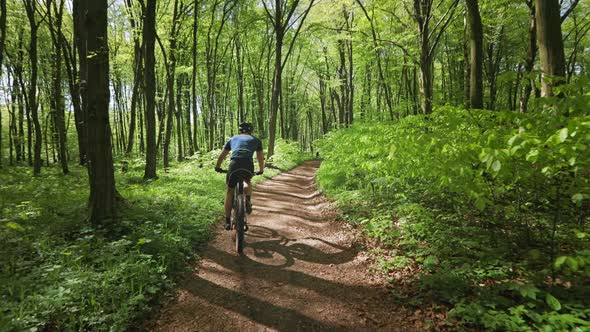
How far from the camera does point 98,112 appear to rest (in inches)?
223

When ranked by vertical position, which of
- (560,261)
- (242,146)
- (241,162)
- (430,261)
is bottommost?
(430,261)

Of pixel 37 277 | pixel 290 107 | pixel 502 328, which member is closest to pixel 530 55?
pixel 502 328

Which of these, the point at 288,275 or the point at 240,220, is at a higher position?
the point at 240,220

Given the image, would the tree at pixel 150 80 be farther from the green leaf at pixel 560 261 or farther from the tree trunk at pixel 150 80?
the green leaf at pixel 560 261

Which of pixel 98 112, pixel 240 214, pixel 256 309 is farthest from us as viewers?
pixel 98 112

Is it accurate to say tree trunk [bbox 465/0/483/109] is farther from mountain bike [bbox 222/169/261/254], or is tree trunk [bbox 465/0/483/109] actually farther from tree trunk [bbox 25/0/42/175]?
tree trunk [bbox 25/0/42/175]

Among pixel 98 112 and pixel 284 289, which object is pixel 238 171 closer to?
pixel 284 289

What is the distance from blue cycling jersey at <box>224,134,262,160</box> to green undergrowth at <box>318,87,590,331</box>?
2832 millimetres

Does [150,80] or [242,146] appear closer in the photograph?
[242,146]

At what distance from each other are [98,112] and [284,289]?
490cm

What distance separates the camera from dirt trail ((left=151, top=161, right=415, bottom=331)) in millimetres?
3453

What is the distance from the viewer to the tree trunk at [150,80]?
10.2 m

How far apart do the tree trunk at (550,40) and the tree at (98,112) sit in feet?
27.1

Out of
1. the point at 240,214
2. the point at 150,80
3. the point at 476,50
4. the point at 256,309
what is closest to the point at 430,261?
the point at 256,309
